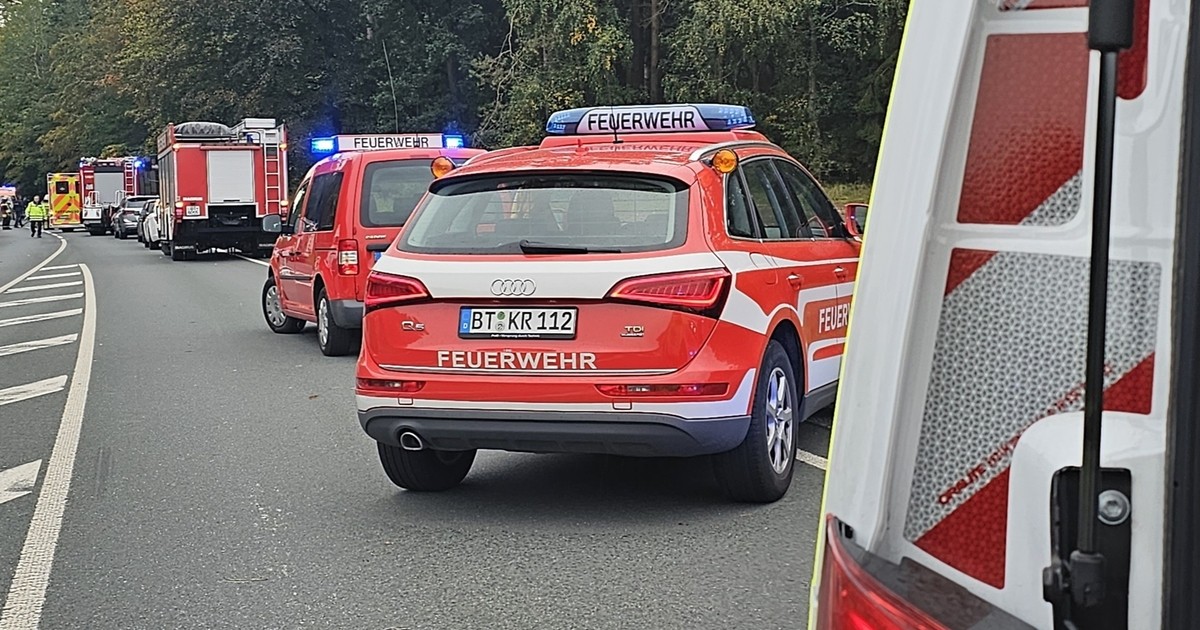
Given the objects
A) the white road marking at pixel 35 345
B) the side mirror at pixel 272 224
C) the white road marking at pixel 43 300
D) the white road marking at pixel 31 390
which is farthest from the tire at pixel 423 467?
the white road marking at pixel 43 300

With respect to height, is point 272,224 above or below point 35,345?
above

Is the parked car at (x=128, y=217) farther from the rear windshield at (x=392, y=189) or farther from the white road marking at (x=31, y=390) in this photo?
the rear windshield at (x=392, y=189)

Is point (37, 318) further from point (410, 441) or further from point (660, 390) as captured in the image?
point (660, 390)

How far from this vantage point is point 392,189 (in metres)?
11.6

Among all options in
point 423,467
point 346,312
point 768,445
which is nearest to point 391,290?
point 423,467

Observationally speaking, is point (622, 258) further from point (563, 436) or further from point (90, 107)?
point (90, 107)

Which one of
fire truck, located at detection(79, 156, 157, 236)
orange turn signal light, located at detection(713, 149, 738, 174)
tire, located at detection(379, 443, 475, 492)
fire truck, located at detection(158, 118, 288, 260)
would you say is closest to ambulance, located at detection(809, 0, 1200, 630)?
orange turn signal light, located at detection(713, 149, 738, 174)

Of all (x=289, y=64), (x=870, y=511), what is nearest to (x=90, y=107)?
(x=289, y=64)

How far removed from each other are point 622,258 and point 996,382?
4174 millimetres

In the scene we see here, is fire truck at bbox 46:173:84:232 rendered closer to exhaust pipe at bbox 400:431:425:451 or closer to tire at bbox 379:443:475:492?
tire at bbox 379:443:475:492

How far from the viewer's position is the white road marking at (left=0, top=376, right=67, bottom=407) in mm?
10188

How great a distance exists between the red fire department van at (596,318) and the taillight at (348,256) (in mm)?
5216

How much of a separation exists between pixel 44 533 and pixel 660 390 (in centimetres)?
281

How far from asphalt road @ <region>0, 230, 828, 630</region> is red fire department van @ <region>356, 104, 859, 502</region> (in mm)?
384
